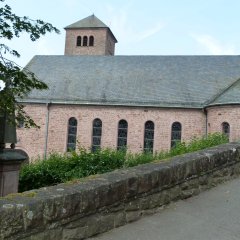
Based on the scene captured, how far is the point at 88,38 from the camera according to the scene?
4641 centimetres

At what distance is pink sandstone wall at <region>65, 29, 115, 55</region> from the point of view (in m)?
45.5

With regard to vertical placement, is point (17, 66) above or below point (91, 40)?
below

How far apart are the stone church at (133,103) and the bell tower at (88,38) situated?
1207 cm

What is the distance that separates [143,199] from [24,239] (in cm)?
173

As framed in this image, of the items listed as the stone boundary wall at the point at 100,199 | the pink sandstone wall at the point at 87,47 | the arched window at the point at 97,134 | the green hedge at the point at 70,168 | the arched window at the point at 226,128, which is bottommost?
the green hedge at the point at 70,168

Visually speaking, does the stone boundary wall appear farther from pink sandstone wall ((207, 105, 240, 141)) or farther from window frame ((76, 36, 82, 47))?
window frame ((76, 36, 82, 47))

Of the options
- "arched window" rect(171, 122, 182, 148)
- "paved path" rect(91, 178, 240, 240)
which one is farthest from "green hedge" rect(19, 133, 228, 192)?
"paved path" rect(91, 178, 240, 240)

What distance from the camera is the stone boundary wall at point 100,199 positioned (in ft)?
10.8

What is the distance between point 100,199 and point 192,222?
48.5 inches

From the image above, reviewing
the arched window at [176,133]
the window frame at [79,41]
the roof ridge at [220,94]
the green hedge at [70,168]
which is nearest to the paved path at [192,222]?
the green hedge at [70,168]

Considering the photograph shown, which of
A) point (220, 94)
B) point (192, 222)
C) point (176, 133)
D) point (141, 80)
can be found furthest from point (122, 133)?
point (192, 222)

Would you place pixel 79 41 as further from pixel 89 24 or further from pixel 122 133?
pixel 122 133

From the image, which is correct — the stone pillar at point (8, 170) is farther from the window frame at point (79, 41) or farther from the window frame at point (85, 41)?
the window frame at point (79, 41)

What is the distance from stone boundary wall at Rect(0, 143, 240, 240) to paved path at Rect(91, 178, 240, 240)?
0.38 feet
